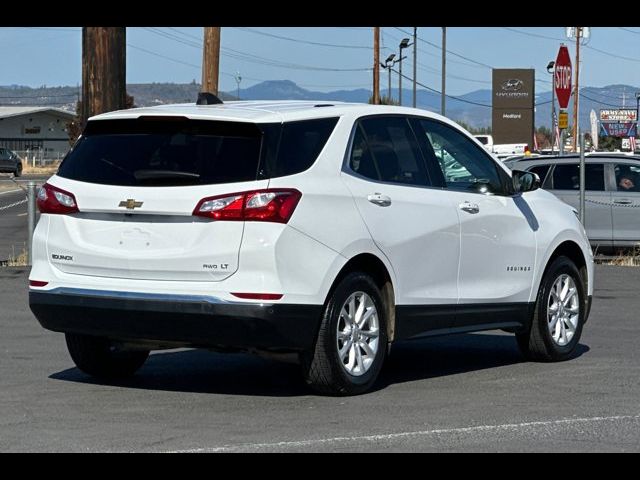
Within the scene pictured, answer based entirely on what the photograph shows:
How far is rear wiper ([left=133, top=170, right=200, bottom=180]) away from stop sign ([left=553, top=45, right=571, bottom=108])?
13439 mm

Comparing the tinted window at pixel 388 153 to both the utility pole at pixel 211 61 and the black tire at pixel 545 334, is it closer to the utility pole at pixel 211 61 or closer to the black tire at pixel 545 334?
the black tire at pixel 545 334

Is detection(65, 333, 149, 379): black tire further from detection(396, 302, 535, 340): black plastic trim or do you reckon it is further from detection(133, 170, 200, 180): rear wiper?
detection(396, 302, 535, 340): black plastic trim

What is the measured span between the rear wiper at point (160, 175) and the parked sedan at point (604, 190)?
14156 millimetres

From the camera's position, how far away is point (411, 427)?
794 cm

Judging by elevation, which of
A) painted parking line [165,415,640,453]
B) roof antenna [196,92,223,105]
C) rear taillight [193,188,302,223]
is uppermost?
roof antenna [196,92,223,105]

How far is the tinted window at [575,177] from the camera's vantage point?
22438 mm

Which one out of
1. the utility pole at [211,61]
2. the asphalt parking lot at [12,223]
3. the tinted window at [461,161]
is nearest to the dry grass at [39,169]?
the asphalt parking lot at [12,223]

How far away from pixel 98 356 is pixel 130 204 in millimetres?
1444

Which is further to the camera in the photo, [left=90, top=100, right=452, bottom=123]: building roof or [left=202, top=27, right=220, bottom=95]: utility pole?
[left=202, top=27, right=220, bottom=95]: utility pole

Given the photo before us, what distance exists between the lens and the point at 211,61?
24578mm

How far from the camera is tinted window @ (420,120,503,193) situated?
1015cm

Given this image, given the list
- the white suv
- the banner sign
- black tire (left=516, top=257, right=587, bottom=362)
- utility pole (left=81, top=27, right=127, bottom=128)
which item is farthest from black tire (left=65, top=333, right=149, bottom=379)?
the banner sign

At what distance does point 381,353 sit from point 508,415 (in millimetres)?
1218
